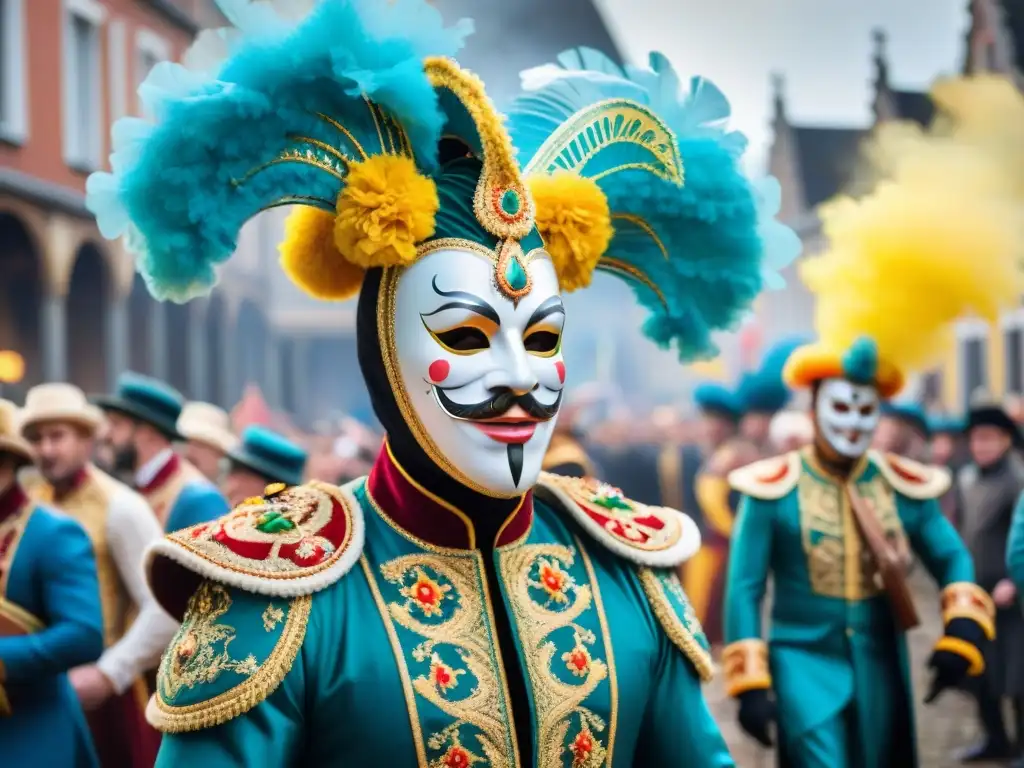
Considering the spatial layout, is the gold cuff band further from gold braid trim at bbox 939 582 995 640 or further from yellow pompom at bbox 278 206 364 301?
yellow pompom at bbox 278 206 364 301

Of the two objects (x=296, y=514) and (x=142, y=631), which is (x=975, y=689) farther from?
(x=296, y=514)

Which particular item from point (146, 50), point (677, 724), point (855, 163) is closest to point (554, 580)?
point (677, 724)

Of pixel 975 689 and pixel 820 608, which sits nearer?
pixel 820 608

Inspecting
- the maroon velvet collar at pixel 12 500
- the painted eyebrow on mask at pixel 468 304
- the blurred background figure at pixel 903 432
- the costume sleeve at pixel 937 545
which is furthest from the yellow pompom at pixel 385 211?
the blurred background figure at pixel 903 432

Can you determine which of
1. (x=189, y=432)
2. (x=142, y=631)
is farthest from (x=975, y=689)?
(x=142, y=631)

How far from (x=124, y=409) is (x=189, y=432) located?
0.56 meters

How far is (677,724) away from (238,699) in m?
0.97

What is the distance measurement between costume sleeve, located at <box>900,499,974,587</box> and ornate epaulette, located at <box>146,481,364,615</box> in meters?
3.50

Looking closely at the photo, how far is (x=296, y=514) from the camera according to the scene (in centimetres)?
288

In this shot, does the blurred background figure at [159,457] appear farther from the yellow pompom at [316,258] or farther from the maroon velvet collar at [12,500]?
the yellow pompom at [316,258]

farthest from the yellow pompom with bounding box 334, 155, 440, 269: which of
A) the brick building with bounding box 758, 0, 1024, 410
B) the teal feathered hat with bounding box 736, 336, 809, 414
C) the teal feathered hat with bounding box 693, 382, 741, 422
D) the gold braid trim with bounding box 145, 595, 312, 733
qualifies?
the brick building with bounding box 758, 0, 1024, 410

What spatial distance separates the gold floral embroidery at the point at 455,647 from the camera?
8.95ft

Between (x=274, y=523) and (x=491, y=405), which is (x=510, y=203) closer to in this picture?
(x=491, y=405)

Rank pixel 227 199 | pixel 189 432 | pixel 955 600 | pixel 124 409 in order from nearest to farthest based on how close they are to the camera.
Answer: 1. pixel 227 199
2. pixel 955 600
3. pixel 124 409
4. pixel 189 432
